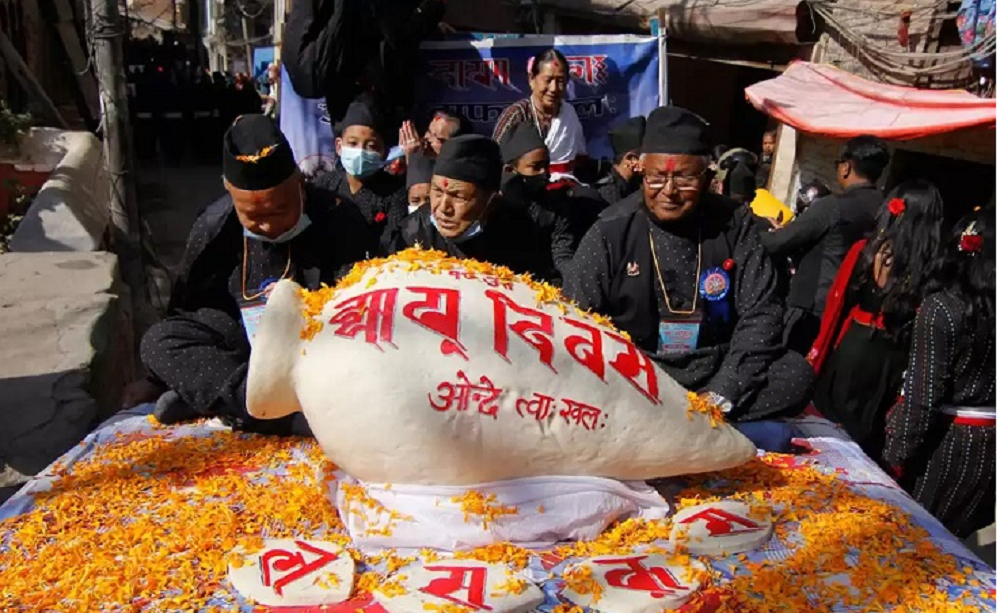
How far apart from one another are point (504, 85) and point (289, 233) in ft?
10.2

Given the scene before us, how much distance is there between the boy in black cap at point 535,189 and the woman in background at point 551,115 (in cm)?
35

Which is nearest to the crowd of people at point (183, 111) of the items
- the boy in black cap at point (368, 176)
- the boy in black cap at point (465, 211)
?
the boy in black cap at point (368, 176)

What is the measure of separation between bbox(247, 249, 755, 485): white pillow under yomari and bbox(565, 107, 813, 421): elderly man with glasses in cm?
62

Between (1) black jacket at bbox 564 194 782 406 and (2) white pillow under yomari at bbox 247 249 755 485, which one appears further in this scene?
(1) black jacket at bbox 564 194 782 406

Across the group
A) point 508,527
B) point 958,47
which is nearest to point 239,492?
point 508,527

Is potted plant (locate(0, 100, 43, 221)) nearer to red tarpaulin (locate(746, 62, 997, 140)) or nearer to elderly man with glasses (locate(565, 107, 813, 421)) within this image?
elderly man with glasses (locate(565, 107, 813, 421))

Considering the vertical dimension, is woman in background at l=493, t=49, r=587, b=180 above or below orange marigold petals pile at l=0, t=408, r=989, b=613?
above

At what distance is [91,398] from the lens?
4.04m

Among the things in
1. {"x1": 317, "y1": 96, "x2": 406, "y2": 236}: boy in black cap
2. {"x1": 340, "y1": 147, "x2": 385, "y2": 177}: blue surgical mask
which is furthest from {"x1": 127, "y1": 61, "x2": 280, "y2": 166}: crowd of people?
{"x1": 340, "y1": 147, "x2": 385, "y2": 177}: blue surgical mask

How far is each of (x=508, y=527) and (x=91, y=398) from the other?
2.60m

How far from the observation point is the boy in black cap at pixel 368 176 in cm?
427

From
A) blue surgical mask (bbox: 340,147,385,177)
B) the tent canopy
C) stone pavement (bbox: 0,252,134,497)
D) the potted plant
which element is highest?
the tent canopy

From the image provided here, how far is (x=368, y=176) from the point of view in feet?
14.4

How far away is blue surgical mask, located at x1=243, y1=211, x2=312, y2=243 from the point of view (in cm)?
309
